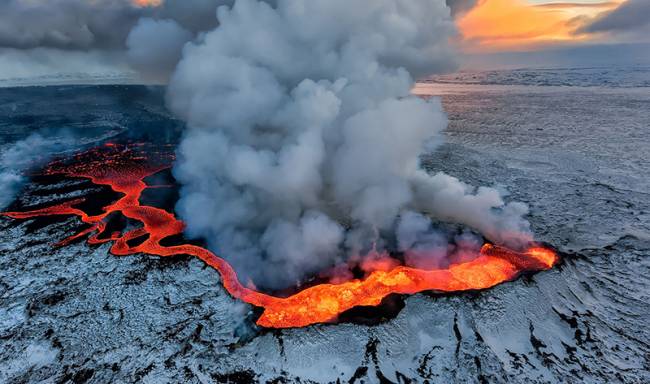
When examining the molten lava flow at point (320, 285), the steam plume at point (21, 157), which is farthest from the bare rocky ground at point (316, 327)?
the steam plume at point (21, 157)

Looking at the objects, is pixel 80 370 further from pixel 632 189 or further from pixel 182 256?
pixel 632 189

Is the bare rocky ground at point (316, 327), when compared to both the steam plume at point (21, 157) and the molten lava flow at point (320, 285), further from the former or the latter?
the steam plume at point (21, 157)

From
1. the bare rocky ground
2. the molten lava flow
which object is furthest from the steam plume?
the bare rocky ground

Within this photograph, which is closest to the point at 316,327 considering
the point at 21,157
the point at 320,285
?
the point at 320,285

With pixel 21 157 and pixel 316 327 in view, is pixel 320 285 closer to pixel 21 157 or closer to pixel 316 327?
pixel 316 327

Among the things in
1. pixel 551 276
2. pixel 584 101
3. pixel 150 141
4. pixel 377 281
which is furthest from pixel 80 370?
pixel 584 101

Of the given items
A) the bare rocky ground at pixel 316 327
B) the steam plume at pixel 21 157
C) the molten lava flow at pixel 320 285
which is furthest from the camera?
the steam plume at pixel 21 157

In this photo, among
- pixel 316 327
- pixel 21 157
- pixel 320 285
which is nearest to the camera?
pixel 316 327

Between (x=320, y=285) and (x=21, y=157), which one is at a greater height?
(x=21, y=157)
